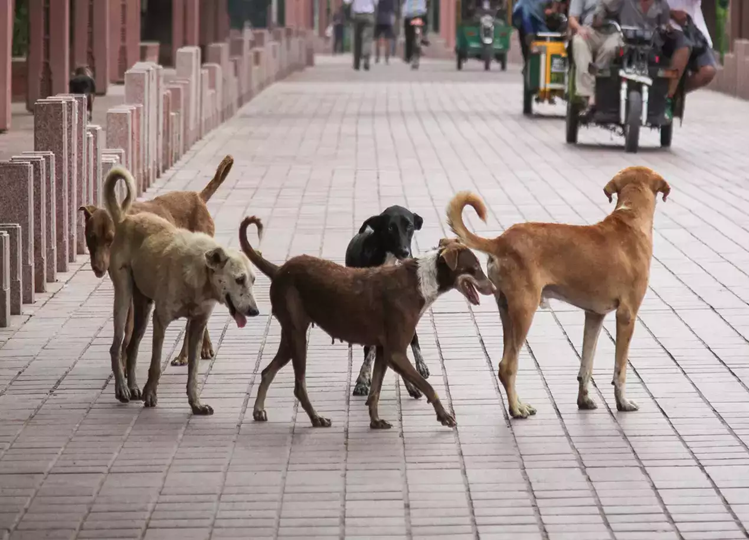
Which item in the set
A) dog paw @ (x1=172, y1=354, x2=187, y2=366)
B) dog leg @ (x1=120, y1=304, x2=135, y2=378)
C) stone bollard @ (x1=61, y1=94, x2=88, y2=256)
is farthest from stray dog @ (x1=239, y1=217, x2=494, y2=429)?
stone bollard @ (x1=61, y1=94, x2=88, y2=256)

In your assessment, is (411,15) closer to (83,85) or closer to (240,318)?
(83,85)

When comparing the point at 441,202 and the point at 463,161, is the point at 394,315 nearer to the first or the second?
the point at 441,202

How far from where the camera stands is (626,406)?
7766 mm

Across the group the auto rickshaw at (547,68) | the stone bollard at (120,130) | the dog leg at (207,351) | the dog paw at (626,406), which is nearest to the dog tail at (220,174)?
the dog leg at (207,351)

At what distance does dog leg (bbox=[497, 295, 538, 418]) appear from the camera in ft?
24.3

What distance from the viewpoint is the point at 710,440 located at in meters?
7.27

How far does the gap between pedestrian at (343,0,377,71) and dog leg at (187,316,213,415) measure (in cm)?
3679

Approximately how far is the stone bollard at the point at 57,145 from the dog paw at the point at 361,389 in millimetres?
4006

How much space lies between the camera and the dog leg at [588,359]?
7.78m

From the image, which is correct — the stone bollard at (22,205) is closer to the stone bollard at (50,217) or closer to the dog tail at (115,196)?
the stone bollard at (50,217)

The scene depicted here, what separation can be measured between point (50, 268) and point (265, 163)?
759cm

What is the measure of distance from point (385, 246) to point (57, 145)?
413 centimetres

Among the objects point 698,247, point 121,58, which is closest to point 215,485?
point 698,247

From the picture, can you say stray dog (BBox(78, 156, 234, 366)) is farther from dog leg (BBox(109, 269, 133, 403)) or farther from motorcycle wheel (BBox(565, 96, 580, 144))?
motorcycle wheel (BBox(565, 96, 580, 144))
